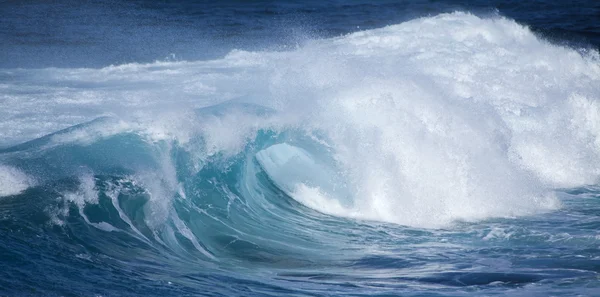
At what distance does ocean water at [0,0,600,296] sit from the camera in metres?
6.14

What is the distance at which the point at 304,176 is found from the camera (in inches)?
373

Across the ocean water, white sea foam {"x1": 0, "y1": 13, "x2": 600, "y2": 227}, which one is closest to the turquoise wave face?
the ocean water

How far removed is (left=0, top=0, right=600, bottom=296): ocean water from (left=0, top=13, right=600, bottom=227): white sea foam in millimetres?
35

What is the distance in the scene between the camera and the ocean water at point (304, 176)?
614 cm

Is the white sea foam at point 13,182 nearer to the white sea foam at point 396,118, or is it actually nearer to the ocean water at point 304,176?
the ocean water at point 304,176

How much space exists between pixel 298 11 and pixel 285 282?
24581 mm

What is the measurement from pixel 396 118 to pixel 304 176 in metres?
1.55

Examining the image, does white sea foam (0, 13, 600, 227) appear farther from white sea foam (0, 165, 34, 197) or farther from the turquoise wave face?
white sea foam (0, 165, 34, 197)

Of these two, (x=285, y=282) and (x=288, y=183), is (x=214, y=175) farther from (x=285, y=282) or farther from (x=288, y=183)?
(x=285, y=282)

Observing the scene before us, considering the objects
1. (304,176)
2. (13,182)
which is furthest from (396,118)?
(13,182)

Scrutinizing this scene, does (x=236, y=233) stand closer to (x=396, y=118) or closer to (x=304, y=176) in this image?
(x=304, y=176)

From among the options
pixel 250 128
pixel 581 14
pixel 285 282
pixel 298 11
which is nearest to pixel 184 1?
pixel 298 11

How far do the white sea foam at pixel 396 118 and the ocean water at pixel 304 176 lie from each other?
0.12ft

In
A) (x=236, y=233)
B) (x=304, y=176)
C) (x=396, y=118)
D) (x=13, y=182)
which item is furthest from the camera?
(x=396, y=118)
